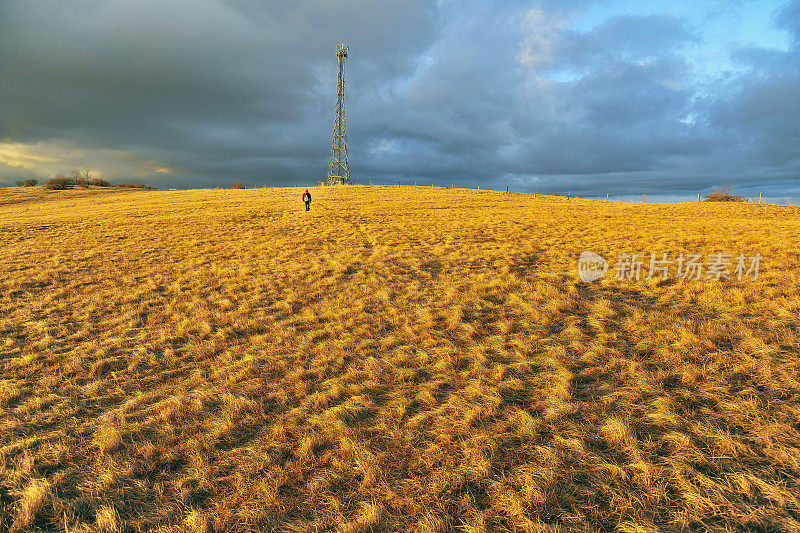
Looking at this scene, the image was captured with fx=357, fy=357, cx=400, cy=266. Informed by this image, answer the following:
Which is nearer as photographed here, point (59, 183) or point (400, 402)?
point (400, 402)

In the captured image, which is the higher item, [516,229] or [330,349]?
[516,229]

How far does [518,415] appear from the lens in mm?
5531

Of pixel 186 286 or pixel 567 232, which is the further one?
pixel 567 232

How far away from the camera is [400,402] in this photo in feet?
19.8

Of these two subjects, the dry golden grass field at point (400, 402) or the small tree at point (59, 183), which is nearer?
the dry golden grass field at point (400, 402)

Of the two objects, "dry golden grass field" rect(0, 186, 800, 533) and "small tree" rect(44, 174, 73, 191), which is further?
"small tree" rect(44, 174, 73, 191)

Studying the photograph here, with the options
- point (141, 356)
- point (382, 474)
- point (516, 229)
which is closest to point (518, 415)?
point (382, 474)

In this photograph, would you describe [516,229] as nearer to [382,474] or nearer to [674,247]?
[674,247]

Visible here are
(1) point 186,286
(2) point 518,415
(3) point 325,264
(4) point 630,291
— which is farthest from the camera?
(3) point 325,264

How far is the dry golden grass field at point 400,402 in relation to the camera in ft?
13.2

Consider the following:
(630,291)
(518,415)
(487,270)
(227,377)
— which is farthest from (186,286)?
(630,291)

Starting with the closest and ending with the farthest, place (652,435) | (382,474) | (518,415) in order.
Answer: (382,474) < (652,435) < (518,415)

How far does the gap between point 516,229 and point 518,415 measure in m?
20.8

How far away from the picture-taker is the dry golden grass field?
13.2 ft
